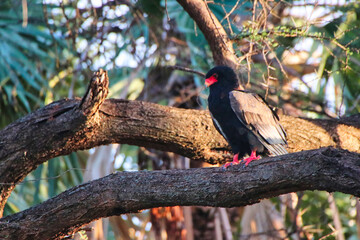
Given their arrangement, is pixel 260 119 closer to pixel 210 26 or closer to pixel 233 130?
pixel 233 130

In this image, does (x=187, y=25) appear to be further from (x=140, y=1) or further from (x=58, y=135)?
(x=58, y=135)

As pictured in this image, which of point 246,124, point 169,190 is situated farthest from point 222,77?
point 169,190

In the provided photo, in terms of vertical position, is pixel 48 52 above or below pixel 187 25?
above

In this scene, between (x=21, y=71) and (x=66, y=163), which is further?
(x=21, y=71)

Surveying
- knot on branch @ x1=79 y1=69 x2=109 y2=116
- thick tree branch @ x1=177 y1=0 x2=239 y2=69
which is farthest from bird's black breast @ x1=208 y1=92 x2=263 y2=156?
knot on branch @ x1=79 y1=69 x2=109 y2=116

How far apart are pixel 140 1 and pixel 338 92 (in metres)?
2.85

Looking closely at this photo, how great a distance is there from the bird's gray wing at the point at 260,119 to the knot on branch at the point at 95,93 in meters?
1.22

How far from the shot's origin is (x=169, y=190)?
9.35 ft

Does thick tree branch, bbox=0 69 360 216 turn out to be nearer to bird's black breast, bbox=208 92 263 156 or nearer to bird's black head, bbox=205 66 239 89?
bird's black breast, bbox=208 92 263 156

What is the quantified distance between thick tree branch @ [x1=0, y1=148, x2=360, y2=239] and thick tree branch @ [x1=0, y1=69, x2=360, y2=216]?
63 cm

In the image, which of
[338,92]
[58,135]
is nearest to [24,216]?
[58,135]

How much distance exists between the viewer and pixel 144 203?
292 cm

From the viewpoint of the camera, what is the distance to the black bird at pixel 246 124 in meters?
3.76

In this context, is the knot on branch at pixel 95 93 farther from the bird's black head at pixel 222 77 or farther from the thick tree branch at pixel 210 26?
the thick tree branch at pixel 210 26
